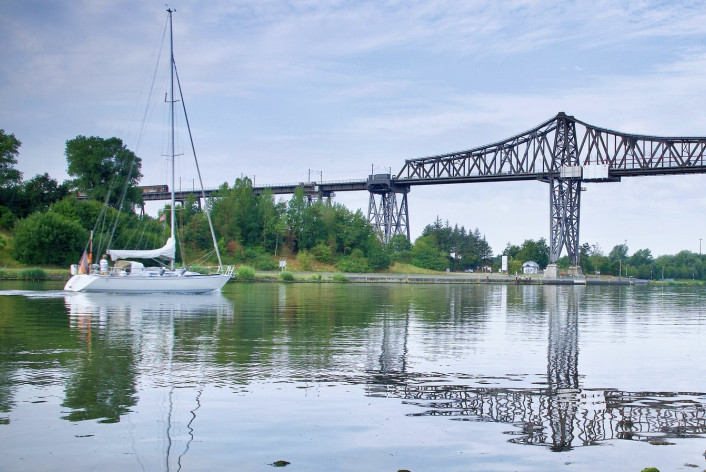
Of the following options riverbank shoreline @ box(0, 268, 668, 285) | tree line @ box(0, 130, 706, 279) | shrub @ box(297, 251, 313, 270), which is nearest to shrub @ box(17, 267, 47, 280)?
riverbank shoreline @ box(0, 268, 668, 285)

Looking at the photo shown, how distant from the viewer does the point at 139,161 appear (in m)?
110

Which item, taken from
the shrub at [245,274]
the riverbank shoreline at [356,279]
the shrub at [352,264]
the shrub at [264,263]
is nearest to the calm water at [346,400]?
the riverbank shoreline at [356,279]

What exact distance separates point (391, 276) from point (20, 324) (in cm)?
8736

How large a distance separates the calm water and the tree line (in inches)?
2419

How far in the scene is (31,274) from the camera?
238ft

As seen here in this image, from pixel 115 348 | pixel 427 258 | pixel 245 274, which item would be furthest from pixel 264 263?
pixel 115 348

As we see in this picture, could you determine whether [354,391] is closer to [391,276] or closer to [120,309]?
[120,309]

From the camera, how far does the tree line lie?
81869 millimetres

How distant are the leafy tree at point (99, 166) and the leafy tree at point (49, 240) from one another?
21.3 meters

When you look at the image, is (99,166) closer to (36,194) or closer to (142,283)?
(36,194)

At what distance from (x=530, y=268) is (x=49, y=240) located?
4174 inches

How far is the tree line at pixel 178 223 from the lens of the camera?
81.9 m

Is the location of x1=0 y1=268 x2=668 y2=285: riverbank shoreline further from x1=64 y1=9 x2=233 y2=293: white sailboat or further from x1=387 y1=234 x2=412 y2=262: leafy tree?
x1=64 y1=9 x2=233 y2=293: white sailboat

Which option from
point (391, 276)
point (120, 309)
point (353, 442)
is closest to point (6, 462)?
point (353, 442)
